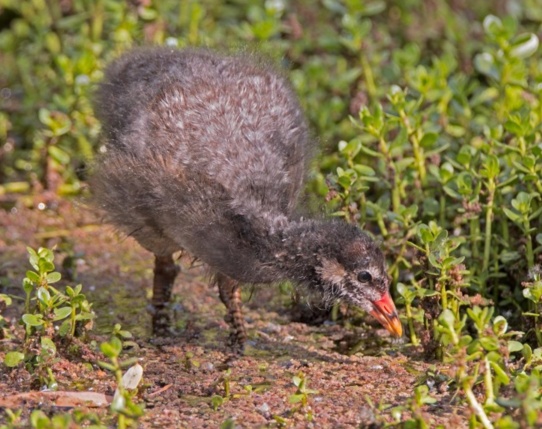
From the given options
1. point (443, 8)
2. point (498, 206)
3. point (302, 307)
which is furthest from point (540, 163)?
point (443, 8)

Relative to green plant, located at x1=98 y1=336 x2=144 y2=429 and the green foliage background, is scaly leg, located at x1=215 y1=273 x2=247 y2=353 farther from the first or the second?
green plant, located at x1=98 y1=336 x2=144 y2=429

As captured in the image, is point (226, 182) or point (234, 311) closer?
point (226, 182)

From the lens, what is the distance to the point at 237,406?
4652 millimetres

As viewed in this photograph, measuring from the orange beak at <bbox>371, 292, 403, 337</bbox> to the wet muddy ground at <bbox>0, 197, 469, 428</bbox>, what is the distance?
0.80 feet

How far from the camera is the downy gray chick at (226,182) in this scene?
4.83 m

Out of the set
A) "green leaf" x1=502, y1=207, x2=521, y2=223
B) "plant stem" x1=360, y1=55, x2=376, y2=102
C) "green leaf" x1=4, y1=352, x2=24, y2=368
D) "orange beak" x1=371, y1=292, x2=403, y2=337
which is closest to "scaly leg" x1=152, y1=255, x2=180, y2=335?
"green leaf" x1=4, y1=352, x2=24, y2=368

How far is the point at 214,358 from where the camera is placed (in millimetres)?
5312

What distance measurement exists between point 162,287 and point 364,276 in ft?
4.72

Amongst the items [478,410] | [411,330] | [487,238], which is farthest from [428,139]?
[478,410]

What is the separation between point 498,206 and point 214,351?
169 centimetres

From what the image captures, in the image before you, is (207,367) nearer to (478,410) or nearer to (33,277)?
(33,277)

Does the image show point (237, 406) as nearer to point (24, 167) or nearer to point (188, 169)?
point (188, 169)

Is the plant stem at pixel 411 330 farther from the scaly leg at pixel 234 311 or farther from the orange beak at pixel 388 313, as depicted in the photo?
the scaly leg at pixel 234 311

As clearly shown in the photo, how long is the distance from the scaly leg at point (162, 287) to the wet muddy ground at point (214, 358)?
2.8 inches
